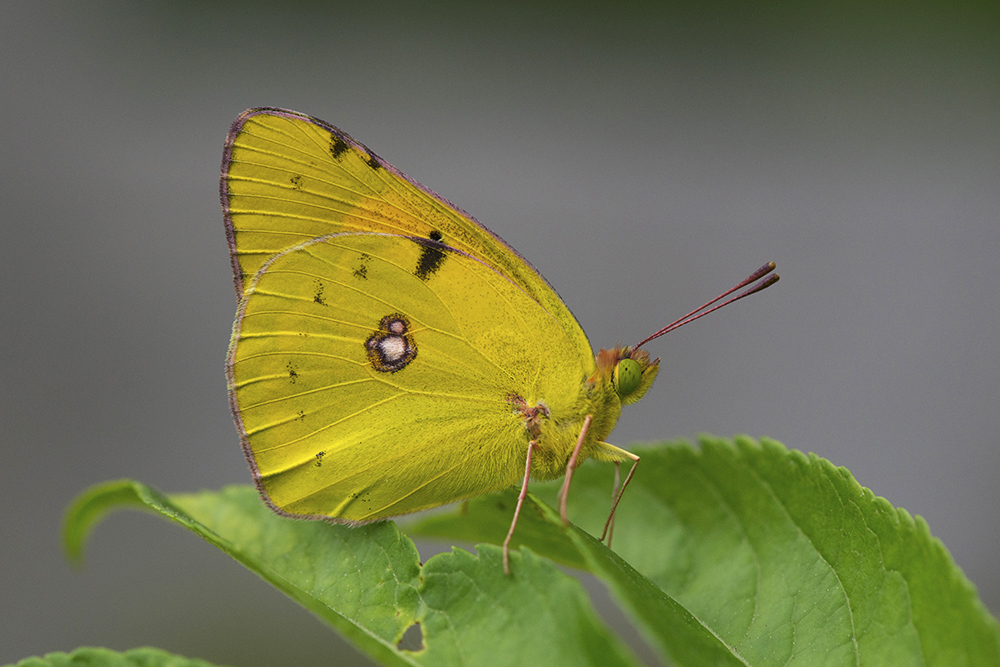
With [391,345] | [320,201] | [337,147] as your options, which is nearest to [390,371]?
[391,345]

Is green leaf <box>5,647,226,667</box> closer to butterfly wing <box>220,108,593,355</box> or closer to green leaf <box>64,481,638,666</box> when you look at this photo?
green leaf <box>64,481,638,666</box>

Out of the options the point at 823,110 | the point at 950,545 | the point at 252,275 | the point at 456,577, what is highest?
the point at 823,110

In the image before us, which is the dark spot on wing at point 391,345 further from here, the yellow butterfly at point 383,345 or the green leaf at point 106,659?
the green leaf at point 106,659

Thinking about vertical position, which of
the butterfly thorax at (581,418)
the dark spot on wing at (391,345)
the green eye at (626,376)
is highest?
the dark spot on wing at (391,345)

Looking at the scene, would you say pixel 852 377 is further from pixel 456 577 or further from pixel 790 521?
pixel 456 577

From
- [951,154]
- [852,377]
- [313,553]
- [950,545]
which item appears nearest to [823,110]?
[951,154]

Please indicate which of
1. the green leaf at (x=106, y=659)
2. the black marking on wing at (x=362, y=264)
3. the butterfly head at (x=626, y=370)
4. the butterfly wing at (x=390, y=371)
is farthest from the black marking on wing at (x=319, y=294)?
the green leaf at (x=106, y=659)
